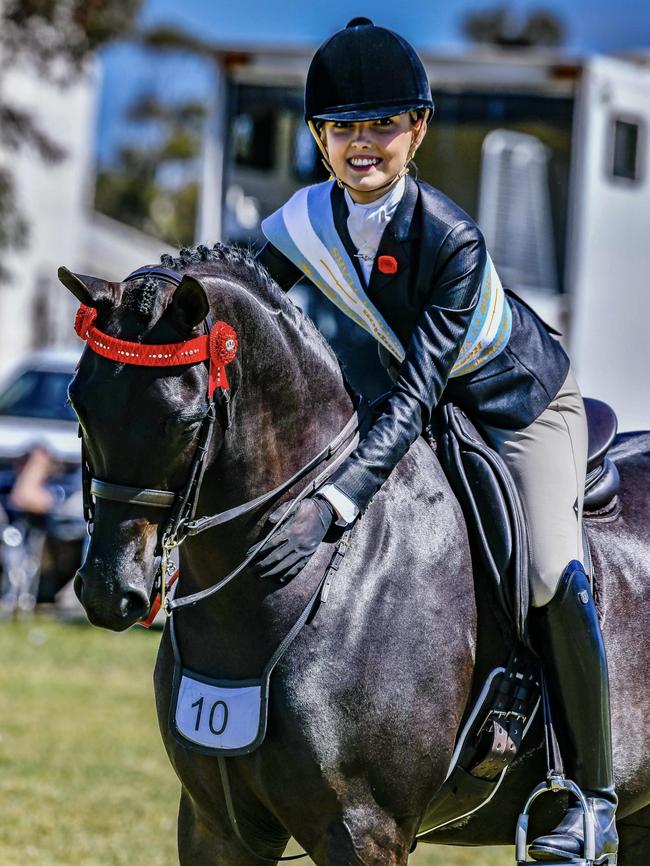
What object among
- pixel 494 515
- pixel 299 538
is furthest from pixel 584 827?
pixel 299 538

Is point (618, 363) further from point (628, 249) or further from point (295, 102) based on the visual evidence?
point (295, 102)

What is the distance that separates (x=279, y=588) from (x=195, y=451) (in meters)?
0.46

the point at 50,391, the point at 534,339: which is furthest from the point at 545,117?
the point at 534,339

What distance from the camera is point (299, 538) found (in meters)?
3.37

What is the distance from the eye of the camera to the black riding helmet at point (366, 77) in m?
3.68

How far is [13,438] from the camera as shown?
48.3ft

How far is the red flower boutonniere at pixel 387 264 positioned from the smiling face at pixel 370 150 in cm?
18

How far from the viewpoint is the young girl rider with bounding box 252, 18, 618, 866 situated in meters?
3.66

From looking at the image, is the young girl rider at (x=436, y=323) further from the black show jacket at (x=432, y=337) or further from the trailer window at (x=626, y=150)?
the trailer window at (x=626, y=150)

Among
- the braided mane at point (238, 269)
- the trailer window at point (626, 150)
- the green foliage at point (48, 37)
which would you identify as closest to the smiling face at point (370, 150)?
the braided mane at point (238, 269)

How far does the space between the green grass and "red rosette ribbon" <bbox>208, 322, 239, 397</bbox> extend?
11.6 ft

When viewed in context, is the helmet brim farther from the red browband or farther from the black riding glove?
the black riding glove

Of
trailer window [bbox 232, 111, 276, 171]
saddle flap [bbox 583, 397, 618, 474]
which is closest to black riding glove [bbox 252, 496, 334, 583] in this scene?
saddle flap [bbox 583, 397, 618, 474]

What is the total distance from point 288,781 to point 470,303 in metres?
1.32
